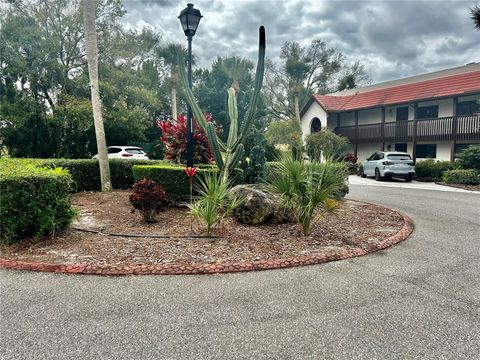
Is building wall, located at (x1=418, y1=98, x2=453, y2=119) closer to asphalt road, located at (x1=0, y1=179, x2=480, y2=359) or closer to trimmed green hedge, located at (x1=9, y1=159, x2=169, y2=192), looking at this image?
trimmed green hedge, located at (x1=9, y1=159, x2=169, y2=192)

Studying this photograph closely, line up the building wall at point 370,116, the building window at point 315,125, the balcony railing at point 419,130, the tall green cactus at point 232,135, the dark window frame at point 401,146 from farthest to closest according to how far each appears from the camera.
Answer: the building window at point 315,125
the building wall at point 370,116
the dark window frame at point 401,146
the balcony railing at point 419,130
the tall green cactus at point 232,135

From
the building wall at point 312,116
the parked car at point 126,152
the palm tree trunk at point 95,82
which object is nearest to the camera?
the palm tree trunk at point 95,82

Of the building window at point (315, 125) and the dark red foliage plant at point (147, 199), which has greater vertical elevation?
the building window at point (315, 125)

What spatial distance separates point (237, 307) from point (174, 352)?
0.81m

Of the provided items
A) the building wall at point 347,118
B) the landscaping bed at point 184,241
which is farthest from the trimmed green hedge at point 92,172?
the building wall at point 347,118

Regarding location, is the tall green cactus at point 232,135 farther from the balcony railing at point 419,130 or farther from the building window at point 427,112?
the building window at point 427,112

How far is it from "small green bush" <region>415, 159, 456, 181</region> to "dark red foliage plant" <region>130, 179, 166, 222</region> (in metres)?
15.5

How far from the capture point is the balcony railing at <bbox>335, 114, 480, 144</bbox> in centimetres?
1734

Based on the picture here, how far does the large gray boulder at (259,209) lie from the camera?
5.93 meters

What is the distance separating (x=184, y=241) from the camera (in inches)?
190

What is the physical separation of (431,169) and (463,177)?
2485mm

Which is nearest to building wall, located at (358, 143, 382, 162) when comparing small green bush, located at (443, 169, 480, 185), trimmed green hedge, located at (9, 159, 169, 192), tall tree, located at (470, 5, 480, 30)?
small green bush, located at (443, 169, 480, 185)

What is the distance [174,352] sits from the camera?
2252 mm

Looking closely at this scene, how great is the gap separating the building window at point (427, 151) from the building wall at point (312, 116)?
7147 millimetres
